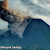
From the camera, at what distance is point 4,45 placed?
5062 millimetres

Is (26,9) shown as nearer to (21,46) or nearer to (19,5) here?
(19,5)

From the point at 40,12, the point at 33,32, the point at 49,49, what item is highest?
the point at 40,12

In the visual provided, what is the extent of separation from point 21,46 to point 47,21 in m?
0.76

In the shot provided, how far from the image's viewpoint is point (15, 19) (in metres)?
5.11

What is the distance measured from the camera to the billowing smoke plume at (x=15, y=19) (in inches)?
201

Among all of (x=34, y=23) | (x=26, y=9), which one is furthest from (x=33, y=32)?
(x=26, y=9)

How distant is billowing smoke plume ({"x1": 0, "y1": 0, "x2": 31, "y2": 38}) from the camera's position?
16.7 feet

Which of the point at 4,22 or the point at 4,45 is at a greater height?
the point at 4,22

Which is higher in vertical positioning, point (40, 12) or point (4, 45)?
point (40, 12)

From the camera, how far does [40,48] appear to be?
507 centimetres

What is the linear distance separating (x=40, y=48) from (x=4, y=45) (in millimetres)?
748

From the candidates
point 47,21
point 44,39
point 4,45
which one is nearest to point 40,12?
point 47,21

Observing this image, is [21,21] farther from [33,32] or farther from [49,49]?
[49,49]

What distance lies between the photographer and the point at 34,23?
5109mm
